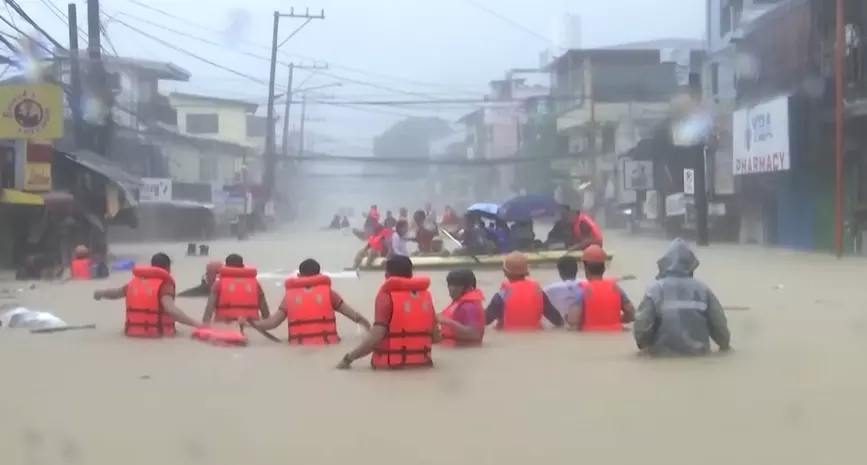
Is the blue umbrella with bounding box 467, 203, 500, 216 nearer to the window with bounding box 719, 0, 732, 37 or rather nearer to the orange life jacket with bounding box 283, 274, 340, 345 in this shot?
the orange life jacket with bounding box 283, 274, 340, 345

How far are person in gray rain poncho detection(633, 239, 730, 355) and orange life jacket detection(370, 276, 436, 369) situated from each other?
1916mm

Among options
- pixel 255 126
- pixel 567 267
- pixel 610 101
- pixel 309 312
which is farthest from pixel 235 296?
pixel 255 126

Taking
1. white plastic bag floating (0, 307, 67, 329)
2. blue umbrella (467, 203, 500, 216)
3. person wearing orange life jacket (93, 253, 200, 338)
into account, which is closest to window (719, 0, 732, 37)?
blue umbrella (467, 203, 500, 216)

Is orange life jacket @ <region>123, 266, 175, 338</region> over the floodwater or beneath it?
over

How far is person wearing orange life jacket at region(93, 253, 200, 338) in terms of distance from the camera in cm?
1296

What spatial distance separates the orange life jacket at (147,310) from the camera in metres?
13.0

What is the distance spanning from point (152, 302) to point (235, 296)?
905 mm

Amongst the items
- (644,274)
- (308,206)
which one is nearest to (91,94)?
(644,274)

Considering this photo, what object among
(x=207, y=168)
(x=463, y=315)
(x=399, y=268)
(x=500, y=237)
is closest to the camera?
(x=399, y=268)

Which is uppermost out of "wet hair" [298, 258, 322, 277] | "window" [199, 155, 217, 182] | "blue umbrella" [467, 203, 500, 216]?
"window" [199, 155, 217, 182]

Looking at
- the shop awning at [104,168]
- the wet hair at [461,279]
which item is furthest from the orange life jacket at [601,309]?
the shop awning at [104,168]

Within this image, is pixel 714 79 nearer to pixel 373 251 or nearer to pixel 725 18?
pixel 725 18

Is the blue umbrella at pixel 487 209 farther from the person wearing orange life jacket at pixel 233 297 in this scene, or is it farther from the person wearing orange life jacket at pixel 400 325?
the person wearing orange life jacket at pixel 400 325

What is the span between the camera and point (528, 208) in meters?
25.7
